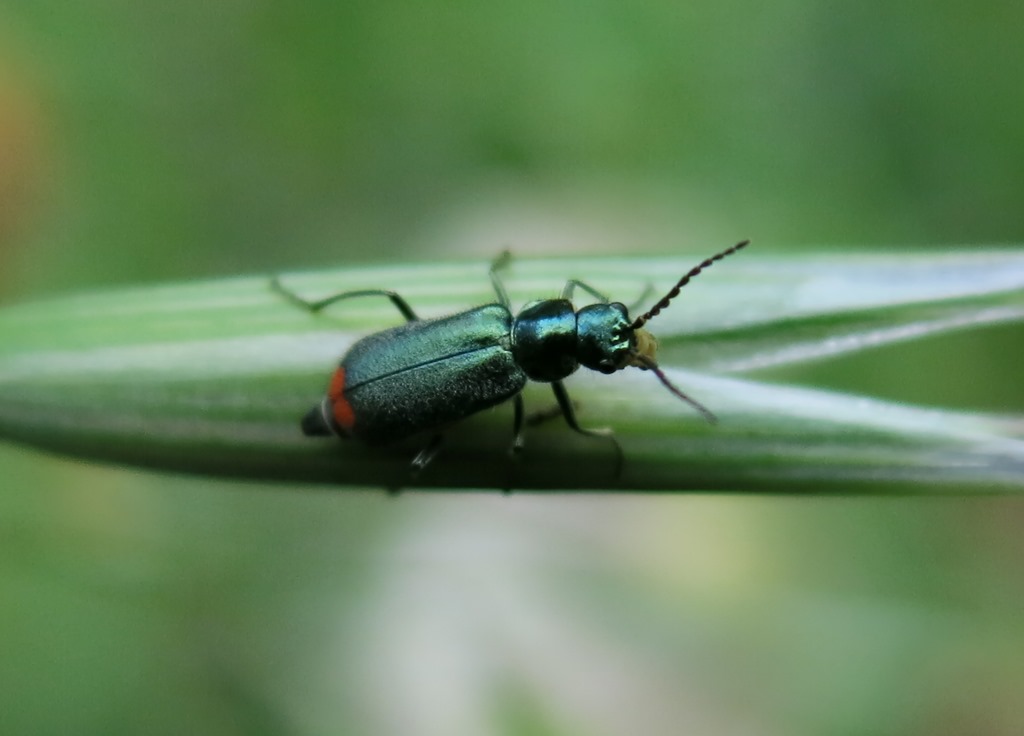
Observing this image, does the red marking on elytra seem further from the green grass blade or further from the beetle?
the green grass blade

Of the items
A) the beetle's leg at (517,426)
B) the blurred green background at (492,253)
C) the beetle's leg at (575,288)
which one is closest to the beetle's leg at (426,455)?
the beetle's leg at (517,426)

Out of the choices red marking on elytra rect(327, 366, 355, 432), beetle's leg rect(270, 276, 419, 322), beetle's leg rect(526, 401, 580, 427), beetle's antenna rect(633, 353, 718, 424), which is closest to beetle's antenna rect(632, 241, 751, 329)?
beetle's antenna rect(633, 353, 718, 424)

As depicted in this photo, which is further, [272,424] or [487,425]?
[487,425]

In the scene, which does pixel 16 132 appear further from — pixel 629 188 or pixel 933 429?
pixel 933 429

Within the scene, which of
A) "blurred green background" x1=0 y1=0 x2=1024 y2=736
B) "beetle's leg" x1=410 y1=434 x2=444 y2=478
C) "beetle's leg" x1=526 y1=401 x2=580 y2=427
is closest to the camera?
"beetle's leg" x1=410 y1=434 x2=444 y2=478

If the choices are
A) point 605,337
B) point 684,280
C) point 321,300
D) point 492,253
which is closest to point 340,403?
point 321,300

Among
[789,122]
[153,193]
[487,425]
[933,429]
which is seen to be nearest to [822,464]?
[933,429]
